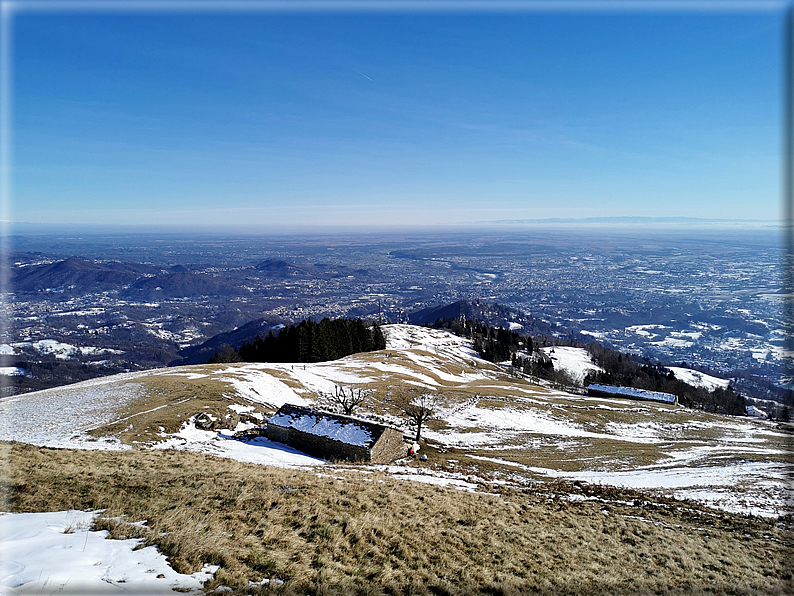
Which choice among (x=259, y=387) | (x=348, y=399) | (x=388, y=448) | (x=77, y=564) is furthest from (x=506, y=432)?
(x=77, y=564)

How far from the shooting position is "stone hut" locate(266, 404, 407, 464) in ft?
88.6

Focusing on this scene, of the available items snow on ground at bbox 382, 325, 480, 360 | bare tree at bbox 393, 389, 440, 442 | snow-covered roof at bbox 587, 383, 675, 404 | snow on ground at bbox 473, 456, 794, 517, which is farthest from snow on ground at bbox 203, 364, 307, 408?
snow-covered roof at bbox 587, 383, 675, 404

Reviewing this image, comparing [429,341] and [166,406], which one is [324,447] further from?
[429,341]

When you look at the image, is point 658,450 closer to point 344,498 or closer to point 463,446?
point 463,446

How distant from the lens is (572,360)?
137 metres

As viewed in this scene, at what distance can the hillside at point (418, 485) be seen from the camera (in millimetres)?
10430

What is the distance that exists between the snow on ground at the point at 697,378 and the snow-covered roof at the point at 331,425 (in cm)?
13997

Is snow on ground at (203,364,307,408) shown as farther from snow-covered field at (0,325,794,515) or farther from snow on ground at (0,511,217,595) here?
snow on ground at (0,511,217,595)

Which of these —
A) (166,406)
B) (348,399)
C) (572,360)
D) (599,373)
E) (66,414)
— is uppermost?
(66,414)

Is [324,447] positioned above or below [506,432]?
above

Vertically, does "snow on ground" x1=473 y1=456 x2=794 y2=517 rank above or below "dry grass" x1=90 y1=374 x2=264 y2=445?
below

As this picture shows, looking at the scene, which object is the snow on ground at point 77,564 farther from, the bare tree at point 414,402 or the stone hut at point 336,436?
the bare tree at point 414,402

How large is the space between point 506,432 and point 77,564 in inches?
1540

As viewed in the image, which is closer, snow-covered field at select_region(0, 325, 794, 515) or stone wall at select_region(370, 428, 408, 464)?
snow-covered field at select_region(0, 325, 794, 515)
